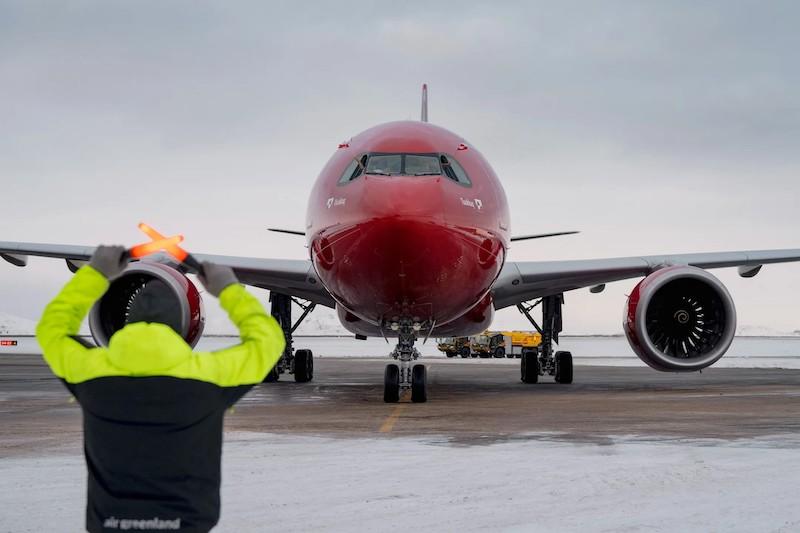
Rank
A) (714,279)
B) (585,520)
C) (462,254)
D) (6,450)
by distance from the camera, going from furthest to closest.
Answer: (714,279)
(462,254)
(6,450)
(585,520)

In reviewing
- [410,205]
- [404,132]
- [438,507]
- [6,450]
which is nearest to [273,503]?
[438,507]

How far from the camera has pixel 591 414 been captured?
9.88m

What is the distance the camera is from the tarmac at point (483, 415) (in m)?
7.83

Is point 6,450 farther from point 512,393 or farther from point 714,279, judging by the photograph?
point 714,279

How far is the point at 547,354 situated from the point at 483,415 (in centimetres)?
824

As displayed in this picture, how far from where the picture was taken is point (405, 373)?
11656 mm

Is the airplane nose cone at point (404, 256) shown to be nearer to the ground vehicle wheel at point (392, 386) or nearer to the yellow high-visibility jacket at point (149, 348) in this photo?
the ground vehicle wheel at point (392, 386)

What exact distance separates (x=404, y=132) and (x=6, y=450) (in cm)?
612

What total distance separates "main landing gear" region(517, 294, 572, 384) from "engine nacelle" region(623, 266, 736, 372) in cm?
302

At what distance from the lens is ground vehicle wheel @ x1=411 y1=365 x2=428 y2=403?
37.6ft

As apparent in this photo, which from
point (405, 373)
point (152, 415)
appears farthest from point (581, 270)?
point (152, 415)

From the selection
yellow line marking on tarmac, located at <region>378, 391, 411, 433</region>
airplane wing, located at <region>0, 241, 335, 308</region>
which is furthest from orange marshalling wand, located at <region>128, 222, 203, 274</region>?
airplane wing, located at <region>0, 241, 335, 308</region>

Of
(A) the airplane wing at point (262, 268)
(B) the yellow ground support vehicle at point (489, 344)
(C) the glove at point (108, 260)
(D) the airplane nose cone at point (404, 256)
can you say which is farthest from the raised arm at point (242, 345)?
(B) the yellow ground support vehicle at point (489, 344)

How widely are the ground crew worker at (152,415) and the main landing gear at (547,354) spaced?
14841 mm
